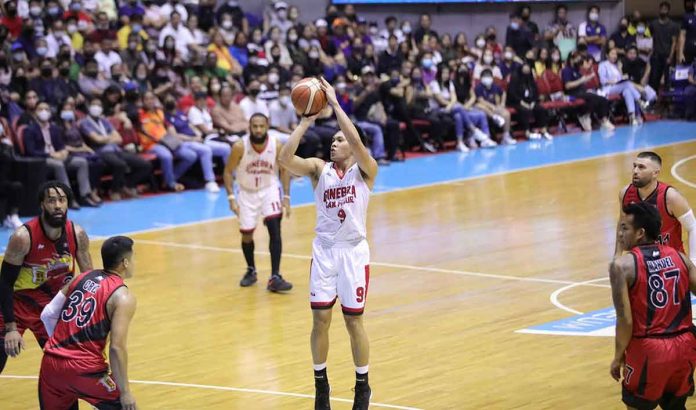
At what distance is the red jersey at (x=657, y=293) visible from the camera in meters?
6.61

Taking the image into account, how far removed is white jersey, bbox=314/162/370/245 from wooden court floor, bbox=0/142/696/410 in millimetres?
1294

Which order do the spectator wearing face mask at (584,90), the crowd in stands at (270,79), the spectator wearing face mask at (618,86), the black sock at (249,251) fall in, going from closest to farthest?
the black sock at (249,251) → the crowd in stands at (270,79) → the spectator wearing face mask at (584,90) → the spectator wearing face mask at (618,86)

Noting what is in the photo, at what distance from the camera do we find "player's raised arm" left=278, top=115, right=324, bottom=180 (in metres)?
8.11

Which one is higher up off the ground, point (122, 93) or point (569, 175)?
point (122, 93)

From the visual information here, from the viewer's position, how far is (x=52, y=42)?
808 inches

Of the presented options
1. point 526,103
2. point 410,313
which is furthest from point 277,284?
point 526,103

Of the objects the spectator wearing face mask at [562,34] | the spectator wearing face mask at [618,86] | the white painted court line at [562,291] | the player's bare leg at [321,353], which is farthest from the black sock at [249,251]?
the spectator wearing face mask at [562,34]

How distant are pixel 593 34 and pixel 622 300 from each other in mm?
23773

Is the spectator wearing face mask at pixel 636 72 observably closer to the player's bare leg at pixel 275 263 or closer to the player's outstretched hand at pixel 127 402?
the player's bare leg at pixel 275 263

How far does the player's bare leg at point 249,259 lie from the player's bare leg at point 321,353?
471cm

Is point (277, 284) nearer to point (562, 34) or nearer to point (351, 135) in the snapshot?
point (351, 135)

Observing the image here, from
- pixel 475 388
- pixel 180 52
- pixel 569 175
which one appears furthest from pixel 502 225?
pixel 180 52

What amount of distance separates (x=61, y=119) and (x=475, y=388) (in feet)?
39.0

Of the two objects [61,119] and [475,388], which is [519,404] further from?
[61,119]
